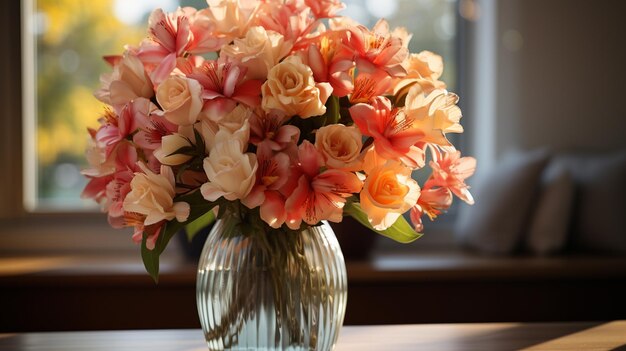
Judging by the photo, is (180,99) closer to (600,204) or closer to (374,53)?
(374,53)

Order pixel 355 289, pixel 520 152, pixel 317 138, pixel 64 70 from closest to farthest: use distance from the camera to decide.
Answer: pixel 317 138 < pixel 355 289 < pixel 520 152 < pixel 64 70

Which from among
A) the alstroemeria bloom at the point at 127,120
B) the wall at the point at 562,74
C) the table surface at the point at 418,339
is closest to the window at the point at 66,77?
the wall at the point at 562,74

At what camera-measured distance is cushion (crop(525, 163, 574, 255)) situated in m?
2.51

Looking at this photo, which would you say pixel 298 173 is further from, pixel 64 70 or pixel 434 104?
pixel 64 70

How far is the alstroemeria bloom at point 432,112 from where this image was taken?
35.7 inches

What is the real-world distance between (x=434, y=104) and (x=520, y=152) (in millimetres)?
2015

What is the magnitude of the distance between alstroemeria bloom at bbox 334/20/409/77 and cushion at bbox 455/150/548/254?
1737 millimetres

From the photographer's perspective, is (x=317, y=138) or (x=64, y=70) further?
(x=64, y=70)

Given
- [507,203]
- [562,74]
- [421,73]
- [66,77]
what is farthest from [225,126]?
[66,77]

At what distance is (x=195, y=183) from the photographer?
0.91 metres

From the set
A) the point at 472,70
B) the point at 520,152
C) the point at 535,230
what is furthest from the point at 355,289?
the point at 472,70

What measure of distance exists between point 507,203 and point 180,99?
1891 mm

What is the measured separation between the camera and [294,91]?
843 millimetres

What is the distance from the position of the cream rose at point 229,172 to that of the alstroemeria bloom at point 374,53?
0.18m
